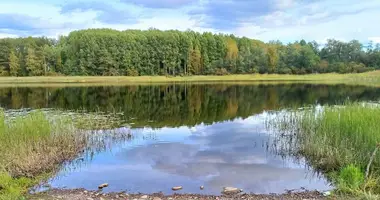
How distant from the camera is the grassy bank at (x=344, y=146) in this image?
27.6 feet

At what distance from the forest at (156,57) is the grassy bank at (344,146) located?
72.2m

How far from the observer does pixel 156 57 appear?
3563 inches

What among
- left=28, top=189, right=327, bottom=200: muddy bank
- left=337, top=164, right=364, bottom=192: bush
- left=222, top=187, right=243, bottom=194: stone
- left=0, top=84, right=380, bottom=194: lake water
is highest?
left=337, top=164, right=364, bottom=192: bush

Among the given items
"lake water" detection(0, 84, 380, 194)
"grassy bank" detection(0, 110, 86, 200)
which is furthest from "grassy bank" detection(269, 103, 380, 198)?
"grassy bank" detection(0, 110, 86, 200)

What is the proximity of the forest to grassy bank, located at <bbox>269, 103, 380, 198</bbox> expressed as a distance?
2841 inches

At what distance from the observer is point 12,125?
12961 millimetres

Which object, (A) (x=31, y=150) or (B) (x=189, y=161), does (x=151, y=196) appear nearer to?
(B) (x=189, y=161)

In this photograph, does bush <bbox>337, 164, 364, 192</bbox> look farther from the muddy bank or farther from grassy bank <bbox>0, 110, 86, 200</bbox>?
grassy bank <bbox>0, 110, 86, 200</bbox>

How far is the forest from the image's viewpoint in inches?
3253

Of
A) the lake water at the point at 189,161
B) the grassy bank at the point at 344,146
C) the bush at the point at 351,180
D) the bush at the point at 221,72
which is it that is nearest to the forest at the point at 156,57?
the bush at the point at 221,72

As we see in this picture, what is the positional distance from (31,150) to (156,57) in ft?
263

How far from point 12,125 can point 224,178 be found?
808 cm

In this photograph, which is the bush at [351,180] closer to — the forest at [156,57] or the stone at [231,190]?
the stone at [231,190]

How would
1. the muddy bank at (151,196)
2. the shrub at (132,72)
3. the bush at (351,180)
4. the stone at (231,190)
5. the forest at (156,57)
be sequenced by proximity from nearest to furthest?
the bush at (351,180) < the muddy bank at (151,196) < the stone at (231,190) < the forest at (156,57) < the shrub at (132,72)
